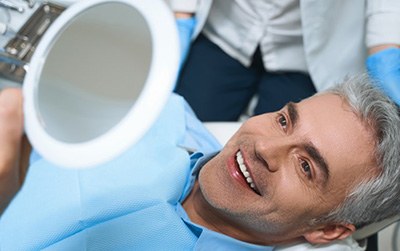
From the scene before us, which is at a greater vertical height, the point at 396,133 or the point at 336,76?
the point at 396,133

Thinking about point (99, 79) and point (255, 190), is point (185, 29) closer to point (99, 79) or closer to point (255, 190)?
point (255, 190)

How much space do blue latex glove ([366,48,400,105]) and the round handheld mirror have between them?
2.11 ft

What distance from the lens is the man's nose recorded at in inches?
38.9

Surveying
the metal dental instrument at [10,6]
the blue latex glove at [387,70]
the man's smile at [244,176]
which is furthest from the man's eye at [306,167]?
the metal dental instrument at [10,6]

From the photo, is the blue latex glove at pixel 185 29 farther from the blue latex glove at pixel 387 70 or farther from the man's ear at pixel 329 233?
the man's ear at pixel 329 233

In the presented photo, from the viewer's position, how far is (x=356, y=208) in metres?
1.03

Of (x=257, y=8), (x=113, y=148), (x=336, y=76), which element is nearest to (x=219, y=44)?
(x=257, y=8)

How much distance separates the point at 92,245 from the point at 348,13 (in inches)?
38.1

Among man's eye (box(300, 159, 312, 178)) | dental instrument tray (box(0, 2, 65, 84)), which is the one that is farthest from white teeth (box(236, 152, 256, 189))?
dental instrument tray (box(0, 2, 65, 84))

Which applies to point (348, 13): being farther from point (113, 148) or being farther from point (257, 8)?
point (113, 148)

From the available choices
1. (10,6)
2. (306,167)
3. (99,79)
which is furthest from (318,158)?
(10,6)

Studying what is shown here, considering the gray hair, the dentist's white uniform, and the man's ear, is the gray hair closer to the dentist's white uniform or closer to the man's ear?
the man's ear

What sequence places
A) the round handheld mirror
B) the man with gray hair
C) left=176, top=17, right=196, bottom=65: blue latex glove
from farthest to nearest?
left=176, top=17, right=196, bottom=65: blue latex glove
the man with gray hair
the round handheld mirror

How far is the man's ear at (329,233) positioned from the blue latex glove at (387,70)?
32 cm
